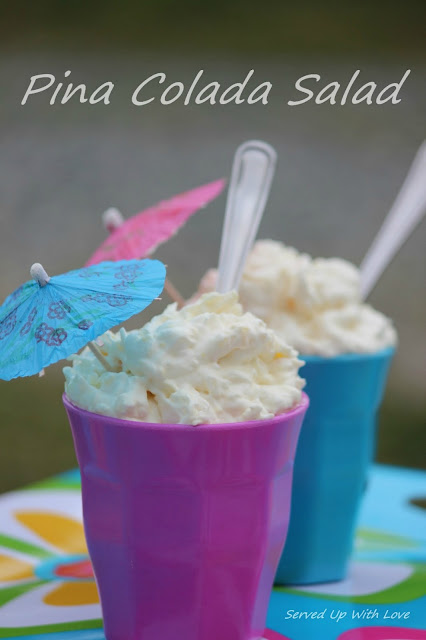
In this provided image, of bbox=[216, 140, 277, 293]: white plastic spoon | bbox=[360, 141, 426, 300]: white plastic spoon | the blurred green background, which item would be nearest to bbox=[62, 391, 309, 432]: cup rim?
bbox=[216, 140, 277, 293]: white plastic spoon

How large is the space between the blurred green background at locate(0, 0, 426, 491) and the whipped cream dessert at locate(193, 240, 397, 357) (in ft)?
6.53

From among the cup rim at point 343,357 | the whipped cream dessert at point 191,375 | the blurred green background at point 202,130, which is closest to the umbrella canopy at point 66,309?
the whipped cream dessert at point 191,375

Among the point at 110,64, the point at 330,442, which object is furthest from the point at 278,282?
the point at 110,64

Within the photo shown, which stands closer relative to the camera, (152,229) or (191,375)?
(191,375)

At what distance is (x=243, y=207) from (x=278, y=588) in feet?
1.35

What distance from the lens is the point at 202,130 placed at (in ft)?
11.3

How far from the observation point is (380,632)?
2.61ft

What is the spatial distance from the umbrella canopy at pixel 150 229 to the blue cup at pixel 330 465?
0.66 ft

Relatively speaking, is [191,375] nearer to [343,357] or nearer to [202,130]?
[343,357]

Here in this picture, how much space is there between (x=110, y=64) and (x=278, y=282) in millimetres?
2446

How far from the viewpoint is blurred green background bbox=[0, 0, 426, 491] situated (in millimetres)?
3127

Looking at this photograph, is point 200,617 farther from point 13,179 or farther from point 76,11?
point 76,11

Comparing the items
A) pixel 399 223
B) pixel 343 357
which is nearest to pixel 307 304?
pixel 343 357

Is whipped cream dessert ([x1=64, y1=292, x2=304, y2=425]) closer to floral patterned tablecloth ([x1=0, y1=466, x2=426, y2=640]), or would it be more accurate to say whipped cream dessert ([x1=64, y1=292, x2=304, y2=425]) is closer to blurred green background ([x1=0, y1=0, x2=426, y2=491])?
floral patterned tablecloth ([x1=0, y1=466, x2=426, y2=640])
